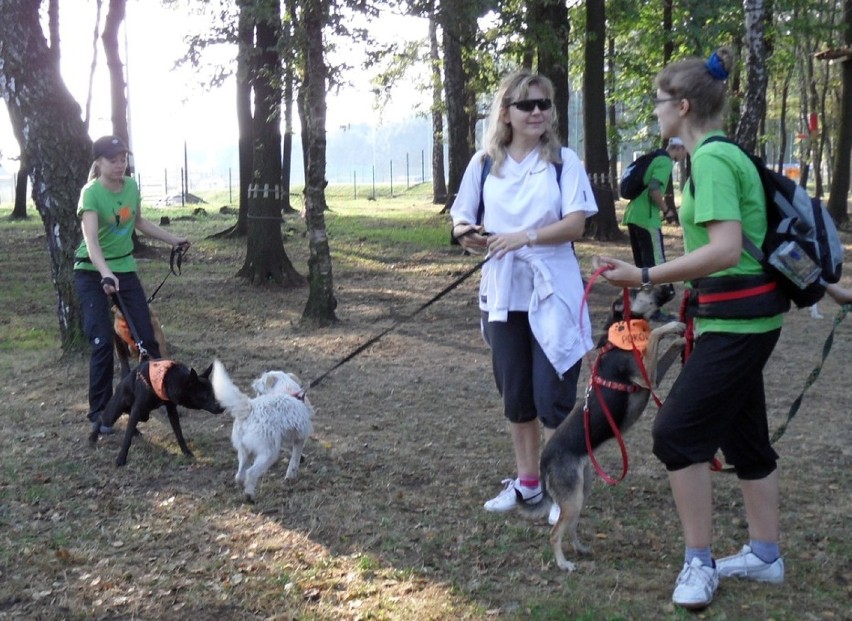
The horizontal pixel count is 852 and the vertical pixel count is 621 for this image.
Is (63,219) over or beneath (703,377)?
over

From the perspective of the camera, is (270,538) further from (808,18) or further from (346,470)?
(808,18)

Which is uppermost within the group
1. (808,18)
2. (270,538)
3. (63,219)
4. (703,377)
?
(808,18)

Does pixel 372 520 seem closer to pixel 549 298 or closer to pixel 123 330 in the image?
pixel 549 298

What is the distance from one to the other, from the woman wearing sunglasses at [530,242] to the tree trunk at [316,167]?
18.5 feet

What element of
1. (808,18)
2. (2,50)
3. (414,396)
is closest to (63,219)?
(2,50)

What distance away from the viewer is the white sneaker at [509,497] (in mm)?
4543

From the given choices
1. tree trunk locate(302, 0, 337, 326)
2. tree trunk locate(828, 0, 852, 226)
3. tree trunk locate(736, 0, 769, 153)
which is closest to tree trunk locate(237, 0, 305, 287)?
tree trunk locate(302, 0, 337, 326)

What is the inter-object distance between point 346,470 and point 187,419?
5.60 ft

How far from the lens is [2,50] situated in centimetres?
827

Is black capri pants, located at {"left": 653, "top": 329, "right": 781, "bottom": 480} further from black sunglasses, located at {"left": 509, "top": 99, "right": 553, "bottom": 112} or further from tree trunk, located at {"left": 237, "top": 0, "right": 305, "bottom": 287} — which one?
tree trunk, located at {"left": 237, "top": 0, "right": 305, "bottom": 287}

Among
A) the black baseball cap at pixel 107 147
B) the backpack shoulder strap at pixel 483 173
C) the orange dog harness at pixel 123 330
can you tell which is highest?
the black baseball cap at pixel 107 147

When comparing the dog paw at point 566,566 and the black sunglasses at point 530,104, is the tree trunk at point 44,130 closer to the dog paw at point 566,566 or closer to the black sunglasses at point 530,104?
the black sunglasses at point 530,104

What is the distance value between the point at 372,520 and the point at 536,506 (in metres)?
0.81

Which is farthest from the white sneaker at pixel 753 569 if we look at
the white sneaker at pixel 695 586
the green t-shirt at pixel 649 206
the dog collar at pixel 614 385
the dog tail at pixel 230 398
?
the green t-shirt at pixel 649 206
